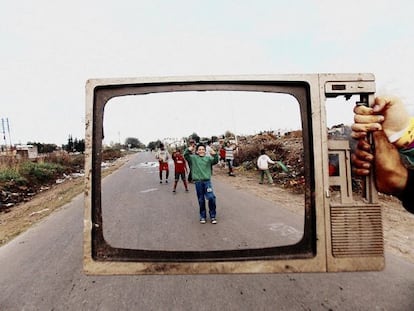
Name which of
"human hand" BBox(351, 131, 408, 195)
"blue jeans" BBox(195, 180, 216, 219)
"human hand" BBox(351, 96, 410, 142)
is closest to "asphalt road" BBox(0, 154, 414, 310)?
"blue jeans" BBox(195, 180, 216, 219)

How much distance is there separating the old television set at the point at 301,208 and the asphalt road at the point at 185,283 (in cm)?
16

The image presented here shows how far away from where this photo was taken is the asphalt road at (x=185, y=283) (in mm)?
1822

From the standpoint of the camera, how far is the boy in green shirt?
1.67 meters

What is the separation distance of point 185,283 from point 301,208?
78.1 inches

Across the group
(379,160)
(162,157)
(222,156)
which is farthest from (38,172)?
(379,160)

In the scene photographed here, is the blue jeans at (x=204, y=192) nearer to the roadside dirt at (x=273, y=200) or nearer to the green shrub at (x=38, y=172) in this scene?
the roadside dirt at (x=273, y=200)

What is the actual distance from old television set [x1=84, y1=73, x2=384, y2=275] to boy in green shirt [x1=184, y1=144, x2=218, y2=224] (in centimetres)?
30

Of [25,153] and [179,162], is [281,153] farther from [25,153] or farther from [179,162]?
[25,153]

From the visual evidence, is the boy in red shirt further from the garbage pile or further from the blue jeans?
the garbage pile

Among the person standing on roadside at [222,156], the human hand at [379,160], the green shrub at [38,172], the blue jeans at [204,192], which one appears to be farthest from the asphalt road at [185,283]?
the green shrub at [38,172]

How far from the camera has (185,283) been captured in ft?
10.0

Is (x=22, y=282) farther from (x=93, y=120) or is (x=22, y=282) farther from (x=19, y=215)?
(x=19, y=215)

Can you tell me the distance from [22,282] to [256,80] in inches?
140

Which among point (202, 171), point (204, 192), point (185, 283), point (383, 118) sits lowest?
point (185, 283)
